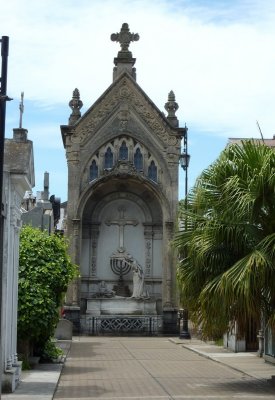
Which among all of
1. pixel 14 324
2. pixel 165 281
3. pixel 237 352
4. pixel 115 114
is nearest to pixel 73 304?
pixel 165 281

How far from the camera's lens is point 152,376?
2059 centimetres

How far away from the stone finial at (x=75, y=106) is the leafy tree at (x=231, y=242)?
29960mm

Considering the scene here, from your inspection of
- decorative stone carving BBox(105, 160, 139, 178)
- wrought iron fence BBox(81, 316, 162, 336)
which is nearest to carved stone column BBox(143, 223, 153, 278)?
decorative stone carving BBox(105, 160, 139, 178)

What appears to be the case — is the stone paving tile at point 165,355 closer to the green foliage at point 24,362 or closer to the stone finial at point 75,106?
the green foliage at point 24,362

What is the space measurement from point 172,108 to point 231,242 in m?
32.2

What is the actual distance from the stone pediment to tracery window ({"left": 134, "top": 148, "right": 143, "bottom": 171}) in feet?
4.94

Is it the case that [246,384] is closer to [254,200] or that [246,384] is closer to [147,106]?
[254,200]

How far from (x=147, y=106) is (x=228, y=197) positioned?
30.6 meters

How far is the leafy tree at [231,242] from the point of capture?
16.9 meters

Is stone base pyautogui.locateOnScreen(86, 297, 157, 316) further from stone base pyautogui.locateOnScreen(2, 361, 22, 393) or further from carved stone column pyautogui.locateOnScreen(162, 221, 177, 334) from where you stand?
stone base pyautogui.locateOnScreen(2, 361, 22, 393)

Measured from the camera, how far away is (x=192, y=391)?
1697cm

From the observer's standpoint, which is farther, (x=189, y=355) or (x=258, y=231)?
(x=189, y=355)

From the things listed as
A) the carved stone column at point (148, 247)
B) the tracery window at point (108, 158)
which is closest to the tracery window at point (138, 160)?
→ the tracery window at point (108, 158)

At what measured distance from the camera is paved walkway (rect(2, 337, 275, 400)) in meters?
16.4
